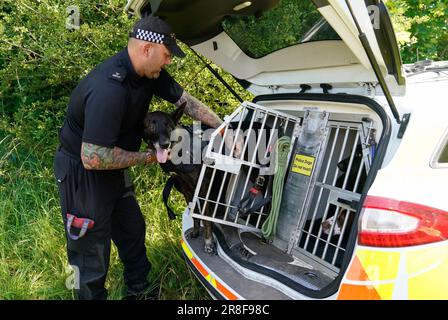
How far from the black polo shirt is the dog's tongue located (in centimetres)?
23

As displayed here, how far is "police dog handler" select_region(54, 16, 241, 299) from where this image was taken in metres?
2.49

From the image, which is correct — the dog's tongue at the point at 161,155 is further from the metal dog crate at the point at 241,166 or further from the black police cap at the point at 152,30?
the black police cap at the point at 152,30

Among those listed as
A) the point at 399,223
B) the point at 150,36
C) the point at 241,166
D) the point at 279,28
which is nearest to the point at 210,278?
the point at 241,166

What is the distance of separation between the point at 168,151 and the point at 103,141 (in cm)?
55

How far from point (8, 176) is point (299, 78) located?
377 centimetres

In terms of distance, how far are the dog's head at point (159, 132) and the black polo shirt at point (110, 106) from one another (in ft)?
0.19

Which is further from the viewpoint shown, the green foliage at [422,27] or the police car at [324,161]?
the green foliage at [422,27]

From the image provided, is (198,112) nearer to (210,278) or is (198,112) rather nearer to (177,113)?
(177,113)

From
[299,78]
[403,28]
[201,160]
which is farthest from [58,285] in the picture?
[403,28]

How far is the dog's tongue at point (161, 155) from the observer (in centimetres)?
284

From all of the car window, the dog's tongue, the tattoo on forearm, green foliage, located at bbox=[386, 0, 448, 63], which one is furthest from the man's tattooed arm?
green foliage, located at bbox=[386, 0, 448, 63]

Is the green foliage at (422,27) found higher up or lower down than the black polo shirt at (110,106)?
higher up

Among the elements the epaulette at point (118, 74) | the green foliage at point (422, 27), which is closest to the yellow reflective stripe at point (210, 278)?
the epaulette at point (118, 74)

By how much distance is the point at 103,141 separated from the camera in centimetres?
248
